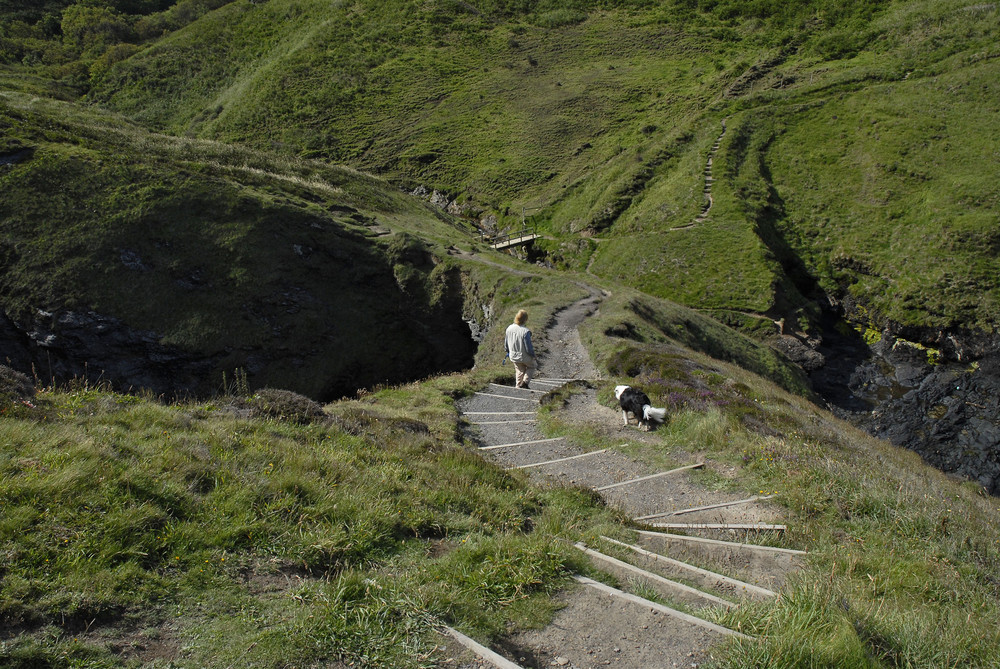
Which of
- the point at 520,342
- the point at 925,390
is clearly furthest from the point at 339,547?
the point at 925,390

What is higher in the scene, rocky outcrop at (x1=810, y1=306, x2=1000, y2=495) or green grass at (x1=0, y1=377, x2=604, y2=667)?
green grass at (x1=0, y1=377, x2=604, y2=667)

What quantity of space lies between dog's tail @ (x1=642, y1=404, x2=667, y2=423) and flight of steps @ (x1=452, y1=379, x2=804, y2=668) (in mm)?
1448

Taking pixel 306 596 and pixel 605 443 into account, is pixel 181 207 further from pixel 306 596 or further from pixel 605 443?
pixel 306 596

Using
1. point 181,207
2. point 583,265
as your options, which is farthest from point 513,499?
point 583,265

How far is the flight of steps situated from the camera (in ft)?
13.7

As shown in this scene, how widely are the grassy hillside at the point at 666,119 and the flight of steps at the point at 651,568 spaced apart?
35447mm

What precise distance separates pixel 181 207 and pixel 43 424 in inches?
1086

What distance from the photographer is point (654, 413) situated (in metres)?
12.6

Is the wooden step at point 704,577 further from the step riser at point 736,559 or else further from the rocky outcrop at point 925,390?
the rocky outcrop at point 925,390

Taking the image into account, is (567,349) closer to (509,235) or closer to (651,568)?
(651,568)

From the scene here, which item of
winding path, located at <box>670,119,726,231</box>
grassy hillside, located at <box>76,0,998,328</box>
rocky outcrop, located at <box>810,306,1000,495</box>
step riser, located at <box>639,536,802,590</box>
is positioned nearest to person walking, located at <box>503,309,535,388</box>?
step riser, located at <box>639,536,802,590</box>

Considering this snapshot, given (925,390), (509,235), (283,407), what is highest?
(509,235)

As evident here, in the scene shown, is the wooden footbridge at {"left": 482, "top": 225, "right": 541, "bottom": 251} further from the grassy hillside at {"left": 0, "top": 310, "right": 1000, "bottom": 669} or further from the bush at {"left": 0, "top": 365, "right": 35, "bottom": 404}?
the bush at {"left": 0, "top": 365, "right": 35, "bottom": 404}

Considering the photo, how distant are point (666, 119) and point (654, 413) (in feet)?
222
